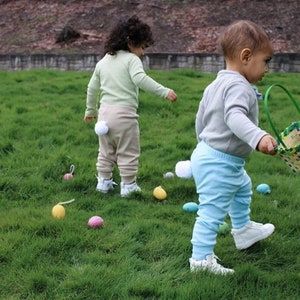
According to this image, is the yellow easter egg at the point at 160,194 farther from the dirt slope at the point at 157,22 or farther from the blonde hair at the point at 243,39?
the dirt slope at the point at 157,22

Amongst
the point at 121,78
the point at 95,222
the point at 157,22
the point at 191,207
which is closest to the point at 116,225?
the point at 95,222

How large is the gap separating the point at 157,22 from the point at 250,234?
40.4 feet

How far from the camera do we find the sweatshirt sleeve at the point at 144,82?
4156mm

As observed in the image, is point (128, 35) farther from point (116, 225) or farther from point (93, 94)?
point (116, 225)

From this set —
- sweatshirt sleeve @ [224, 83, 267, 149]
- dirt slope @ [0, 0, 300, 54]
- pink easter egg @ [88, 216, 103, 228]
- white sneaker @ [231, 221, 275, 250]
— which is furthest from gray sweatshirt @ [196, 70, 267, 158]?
dirt slope @ [0, 0, 300, 54]

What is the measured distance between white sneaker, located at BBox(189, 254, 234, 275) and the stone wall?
852 centimetres

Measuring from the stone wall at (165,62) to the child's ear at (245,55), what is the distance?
27.6 ft

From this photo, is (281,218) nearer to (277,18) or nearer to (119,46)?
(119,46)

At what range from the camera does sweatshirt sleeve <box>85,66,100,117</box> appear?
15.0ft

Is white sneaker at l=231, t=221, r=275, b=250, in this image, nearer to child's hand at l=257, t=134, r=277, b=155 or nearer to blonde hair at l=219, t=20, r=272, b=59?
child's hand at l=257, t=134, r=277, b=155

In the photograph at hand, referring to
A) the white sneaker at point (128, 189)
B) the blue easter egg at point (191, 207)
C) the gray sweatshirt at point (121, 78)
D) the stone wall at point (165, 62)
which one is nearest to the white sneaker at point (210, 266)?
the blue easter egg at point (191, 207)

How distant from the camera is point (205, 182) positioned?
9.21ft

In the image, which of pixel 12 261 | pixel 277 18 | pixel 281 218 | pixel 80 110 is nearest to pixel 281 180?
pixel 281 218

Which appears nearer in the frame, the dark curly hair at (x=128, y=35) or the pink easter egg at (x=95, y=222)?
the pink easter egg at (x=95, y=222)
